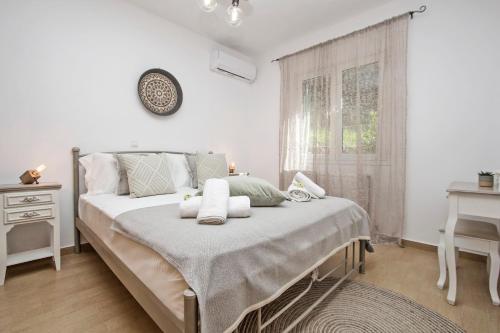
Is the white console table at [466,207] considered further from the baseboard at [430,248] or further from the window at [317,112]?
the window at [317,112]

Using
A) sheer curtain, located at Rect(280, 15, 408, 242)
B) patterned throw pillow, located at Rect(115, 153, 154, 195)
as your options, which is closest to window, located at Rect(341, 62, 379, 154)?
sheer curtain, located at Rect(280, 15, 408, 242)

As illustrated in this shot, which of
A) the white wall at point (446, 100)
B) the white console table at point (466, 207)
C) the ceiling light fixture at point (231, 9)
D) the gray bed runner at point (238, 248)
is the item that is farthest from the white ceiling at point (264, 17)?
the white console table at point (466, 207)

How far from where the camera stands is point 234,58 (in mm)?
3652

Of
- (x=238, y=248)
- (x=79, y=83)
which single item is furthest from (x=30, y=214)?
(x=238, y=248)

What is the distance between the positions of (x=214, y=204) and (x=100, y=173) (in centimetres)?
Answer: 164

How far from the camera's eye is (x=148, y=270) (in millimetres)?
1040

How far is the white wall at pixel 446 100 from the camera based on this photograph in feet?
6.90

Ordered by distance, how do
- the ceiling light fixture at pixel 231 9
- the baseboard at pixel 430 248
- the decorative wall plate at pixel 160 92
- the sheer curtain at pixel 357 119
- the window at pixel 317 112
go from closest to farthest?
the ceiling light fixture at pixel 231 9 < the baseboard at pixel 430 248 < the sheer curtain at pixel 357 119 < the decorative wall plate at pixel 160 92 < the window at pixel 317 112

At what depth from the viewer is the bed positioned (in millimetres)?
847

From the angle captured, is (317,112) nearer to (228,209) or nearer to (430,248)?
(430,248)

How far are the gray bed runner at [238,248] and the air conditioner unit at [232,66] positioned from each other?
2.61m

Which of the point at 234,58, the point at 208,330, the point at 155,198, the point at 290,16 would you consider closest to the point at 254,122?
the point at 234,58

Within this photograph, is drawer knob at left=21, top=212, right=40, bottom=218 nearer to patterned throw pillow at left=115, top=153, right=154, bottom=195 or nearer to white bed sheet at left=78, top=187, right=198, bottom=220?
white bed sheet at left=78, top=187, right=198, bottom=220

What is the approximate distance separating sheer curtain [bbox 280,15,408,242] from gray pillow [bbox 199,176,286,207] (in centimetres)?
166
